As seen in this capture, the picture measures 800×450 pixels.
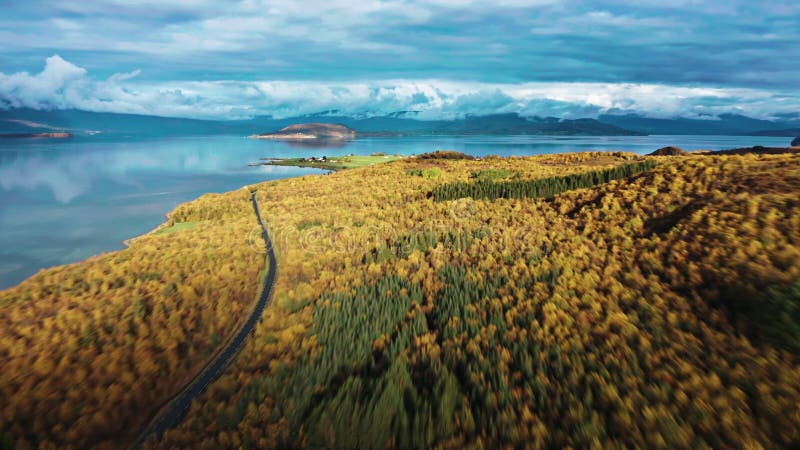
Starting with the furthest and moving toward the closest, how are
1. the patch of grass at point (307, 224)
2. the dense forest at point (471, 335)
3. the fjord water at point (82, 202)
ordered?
the fjord water at point (82, 202), the patch of grass at point (307, 224), the dense forest at point (471, 335)

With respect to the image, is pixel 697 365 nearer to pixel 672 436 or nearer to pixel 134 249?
pixel 672 436

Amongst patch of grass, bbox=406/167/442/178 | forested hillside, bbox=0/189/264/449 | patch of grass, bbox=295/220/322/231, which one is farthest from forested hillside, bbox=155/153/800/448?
patch of grass, bbox=406/167/442/178

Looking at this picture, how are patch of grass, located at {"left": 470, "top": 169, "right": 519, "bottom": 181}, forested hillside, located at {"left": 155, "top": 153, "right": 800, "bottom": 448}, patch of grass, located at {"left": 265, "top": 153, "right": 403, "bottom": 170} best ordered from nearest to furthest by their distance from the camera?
forested hillside, located at {"left": 155, "top": 153, "right": 800, "bottom": 448} < patch of grass, located at {"left": 470, "top": 169, "right": 519, "bottom": 181} < patch of grass, located at {"left": 265, "top": 153, "right": 403, "bottom": 170}

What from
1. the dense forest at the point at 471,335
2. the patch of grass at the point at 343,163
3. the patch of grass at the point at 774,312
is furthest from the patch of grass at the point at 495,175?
the patch of grass at the point at 343,163

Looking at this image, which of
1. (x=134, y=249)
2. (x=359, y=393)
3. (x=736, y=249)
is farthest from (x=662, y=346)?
(x=134, y=249)

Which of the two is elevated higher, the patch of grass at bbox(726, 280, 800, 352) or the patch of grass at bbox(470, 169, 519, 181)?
the patch of grass at bbox(470, 169, 519, 181)

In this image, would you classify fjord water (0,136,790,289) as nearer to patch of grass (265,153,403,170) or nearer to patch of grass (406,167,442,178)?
patch of grass (265,153,403,170)

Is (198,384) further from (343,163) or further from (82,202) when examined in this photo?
(343,163)

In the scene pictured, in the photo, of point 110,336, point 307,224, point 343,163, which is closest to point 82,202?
point 307,224

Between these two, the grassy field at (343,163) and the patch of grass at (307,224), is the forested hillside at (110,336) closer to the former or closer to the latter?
the patch of grass at (307,224)
